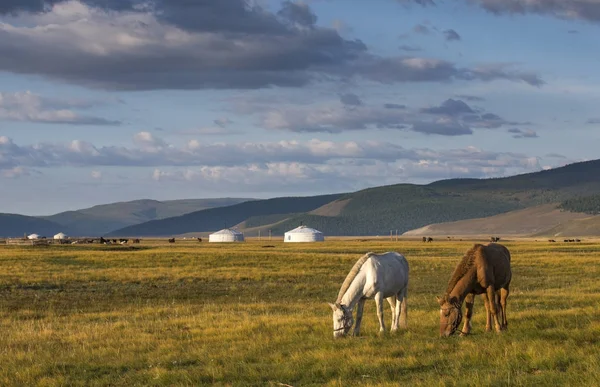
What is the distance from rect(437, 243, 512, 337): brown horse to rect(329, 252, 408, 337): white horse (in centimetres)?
150

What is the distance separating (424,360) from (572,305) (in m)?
12.2

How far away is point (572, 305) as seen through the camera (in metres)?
25.4

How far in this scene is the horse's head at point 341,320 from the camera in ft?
60.7

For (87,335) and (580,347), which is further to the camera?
(87,335)

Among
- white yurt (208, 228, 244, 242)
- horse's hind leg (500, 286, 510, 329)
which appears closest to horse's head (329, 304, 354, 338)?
horse's hind leg (500, 286, 510, 329)

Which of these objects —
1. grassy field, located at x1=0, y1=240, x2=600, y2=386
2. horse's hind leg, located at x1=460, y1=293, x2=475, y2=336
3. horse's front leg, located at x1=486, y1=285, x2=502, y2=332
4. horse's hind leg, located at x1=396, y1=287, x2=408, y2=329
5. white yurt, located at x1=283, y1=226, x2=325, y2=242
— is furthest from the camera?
white yurt, located at x1=283, y1=226, x2=325, y2=242

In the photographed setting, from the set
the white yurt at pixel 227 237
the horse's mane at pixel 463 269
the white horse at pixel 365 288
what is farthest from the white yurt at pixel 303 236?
the horse's mane at pixel 463 269

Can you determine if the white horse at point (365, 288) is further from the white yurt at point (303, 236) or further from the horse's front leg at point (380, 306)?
the white yurt at point (303, 236)

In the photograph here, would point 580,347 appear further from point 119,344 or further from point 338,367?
point 119,344

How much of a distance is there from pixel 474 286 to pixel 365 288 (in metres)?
2.53

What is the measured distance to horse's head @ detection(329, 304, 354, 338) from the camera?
60.7 feet

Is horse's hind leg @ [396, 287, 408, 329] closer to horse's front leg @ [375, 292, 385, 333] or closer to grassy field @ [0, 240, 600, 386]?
grassy field @ [0, 240, 600, 386]

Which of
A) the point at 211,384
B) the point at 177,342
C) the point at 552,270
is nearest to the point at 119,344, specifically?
the point at 177,342

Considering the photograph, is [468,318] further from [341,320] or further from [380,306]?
[341,320]
